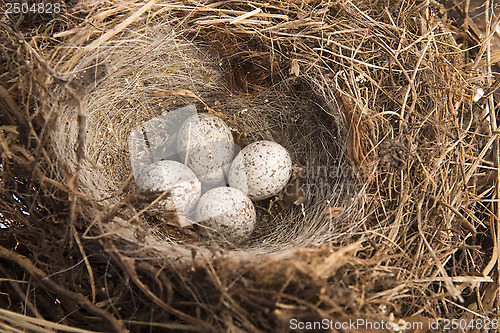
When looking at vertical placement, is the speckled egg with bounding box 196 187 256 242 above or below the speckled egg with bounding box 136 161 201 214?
below

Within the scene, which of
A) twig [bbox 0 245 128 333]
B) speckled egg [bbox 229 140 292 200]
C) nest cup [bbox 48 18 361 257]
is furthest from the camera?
speckled egg [bbox 229 140 292 200]

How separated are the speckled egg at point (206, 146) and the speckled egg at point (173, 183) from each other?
0.32 feet

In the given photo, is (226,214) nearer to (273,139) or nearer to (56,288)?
(273,139)

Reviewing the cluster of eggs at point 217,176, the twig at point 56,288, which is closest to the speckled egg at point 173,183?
the cluster of eggs at point 217,176

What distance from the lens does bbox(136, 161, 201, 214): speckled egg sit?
59.2 inches

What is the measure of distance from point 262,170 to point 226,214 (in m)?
0.27

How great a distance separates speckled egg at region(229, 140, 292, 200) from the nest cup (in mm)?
121

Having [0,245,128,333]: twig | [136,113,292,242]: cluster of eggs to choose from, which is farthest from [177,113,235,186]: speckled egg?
[0,245,128,333]: twig

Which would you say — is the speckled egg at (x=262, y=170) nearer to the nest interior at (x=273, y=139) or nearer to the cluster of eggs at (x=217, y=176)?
the cluster of eggs at (x=217, y=176)

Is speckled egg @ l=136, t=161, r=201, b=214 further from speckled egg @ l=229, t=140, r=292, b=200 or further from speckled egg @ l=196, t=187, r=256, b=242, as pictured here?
speckled egg @ l=229, t=140, r=292, b=200

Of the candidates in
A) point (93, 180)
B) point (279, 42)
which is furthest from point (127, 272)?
point (279, 42)

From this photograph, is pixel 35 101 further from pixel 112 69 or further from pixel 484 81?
pixel 484 81

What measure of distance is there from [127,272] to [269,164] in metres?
0.76

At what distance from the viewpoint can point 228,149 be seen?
1.74 metres
